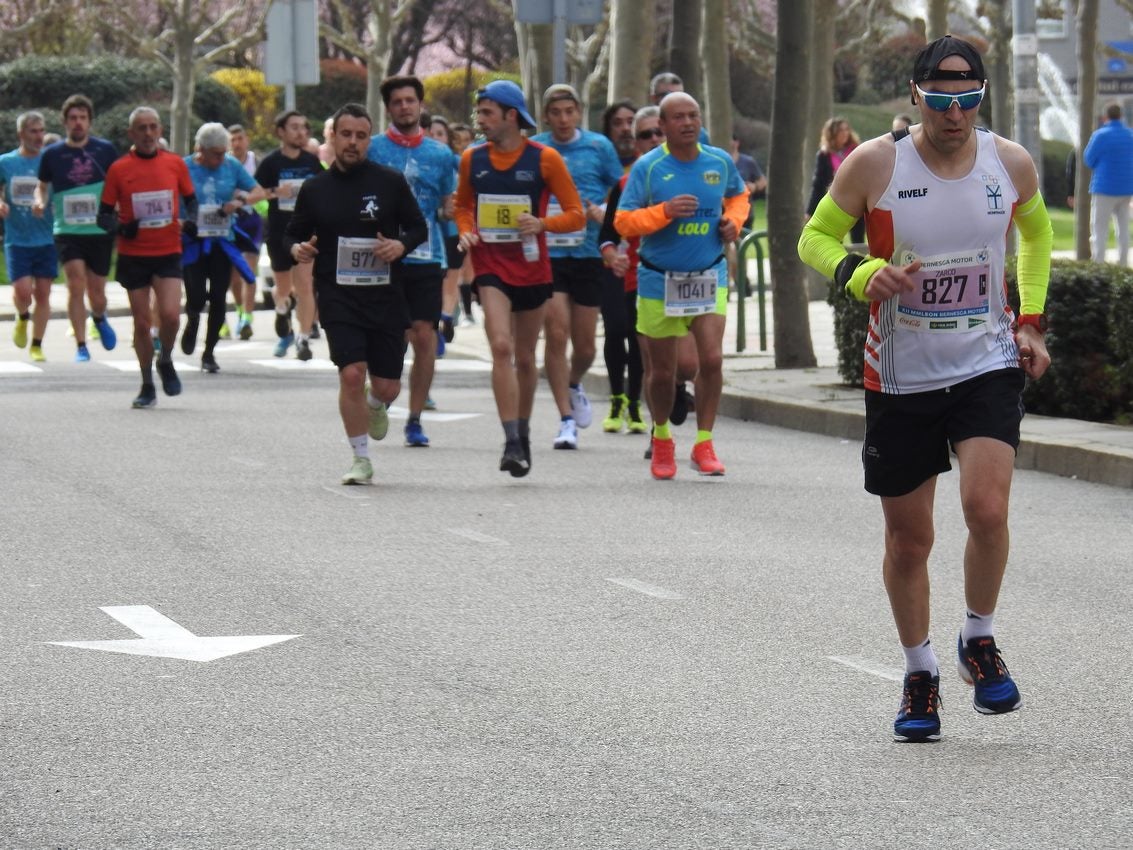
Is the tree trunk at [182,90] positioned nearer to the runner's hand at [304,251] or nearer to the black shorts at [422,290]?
the black shorts at [422,290]

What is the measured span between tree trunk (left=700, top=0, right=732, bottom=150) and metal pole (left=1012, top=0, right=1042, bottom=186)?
43.0 feet

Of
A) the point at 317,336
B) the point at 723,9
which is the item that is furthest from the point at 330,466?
the point at 723,9

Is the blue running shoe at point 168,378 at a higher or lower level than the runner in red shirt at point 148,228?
lower

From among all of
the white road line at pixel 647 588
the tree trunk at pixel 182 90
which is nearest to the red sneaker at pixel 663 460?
the white road line at pixel 647 588

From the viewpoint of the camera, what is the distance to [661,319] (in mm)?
11734

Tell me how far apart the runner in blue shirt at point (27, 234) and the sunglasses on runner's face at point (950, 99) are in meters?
14.1

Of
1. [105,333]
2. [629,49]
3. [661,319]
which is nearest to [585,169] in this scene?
[661,319]

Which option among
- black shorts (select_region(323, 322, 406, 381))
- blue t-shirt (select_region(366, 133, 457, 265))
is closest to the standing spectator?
blue t-shirt (select_region(366, 133, 457, 265))

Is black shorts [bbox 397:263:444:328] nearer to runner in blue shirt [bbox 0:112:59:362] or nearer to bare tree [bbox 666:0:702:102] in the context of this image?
runner in blue shirt [bbox 0:112:59:362]

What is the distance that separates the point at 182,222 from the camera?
16188 mm

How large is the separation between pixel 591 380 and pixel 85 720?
11.5 meters

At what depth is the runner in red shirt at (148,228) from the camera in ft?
51.3

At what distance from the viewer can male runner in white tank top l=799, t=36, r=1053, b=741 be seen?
19.4 ft

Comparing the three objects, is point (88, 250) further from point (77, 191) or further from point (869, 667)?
point (869, 667)
